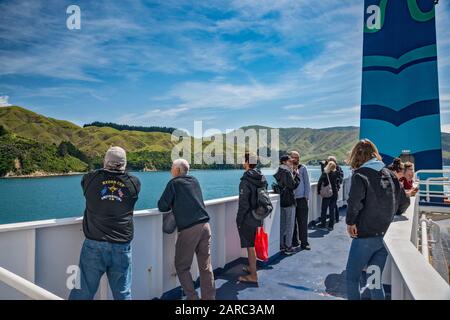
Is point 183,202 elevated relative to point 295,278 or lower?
elevated

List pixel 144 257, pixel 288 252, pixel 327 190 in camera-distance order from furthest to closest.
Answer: pixel 327 190 < pixel 288 252 < pixel 144 257

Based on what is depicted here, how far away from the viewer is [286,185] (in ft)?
15.3

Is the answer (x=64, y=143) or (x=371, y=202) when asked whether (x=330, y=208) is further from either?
(x=64, y=143)

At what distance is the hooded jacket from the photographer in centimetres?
244

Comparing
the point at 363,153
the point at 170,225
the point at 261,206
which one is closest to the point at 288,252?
the point at 261,206

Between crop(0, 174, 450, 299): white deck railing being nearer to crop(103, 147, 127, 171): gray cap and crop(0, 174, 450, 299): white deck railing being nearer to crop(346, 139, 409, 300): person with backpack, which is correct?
crop(346, 139, 409, 300): person with backpack

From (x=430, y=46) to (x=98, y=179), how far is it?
15.5m

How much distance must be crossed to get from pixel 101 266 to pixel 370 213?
2.05 metres

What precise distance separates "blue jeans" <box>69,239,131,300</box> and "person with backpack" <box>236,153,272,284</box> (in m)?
1.58

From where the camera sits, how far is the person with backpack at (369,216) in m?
2.44

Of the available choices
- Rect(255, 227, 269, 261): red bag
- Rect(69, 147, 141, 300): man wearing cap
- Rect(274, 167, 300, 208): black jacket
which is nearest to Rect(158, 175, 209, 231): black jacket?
Rect(69, 147, 141, 300): man wearing cap

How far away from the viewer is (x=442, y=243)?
7.72 metres

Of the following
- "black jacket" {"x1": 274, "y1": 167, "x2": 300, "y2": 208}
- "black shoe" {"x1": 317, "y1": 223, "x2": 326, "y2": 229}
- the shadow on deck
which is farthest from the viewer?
"black shoe" {"x1": 317, "y1": 223, "x2": 326, "y2": 229}

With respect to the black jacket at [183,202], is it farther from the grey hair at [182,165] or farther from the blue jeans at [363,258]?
the blue jeans at [363,258]
